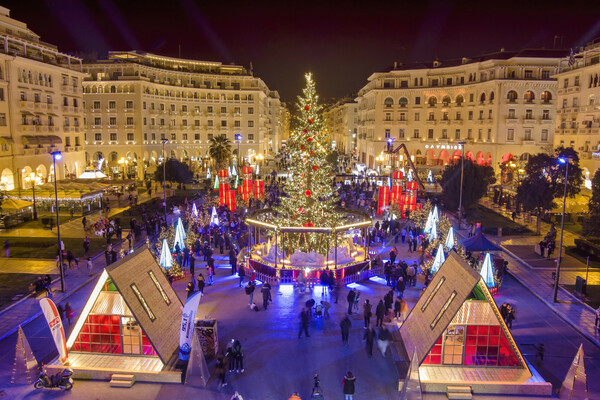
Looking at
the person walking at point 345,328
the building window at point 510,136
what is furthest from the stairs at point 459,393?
the building window at point 510,136

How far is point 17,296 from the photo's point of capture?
21266mm

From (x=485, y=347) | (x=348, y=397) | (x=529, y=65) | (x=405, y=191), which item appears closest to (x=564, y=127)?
(x=529, y=65)

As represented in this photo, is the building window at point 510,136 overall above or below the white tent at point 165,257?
above

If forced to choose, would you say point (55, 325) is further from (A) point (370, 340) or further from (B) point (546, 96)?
(B) point (546, 96)

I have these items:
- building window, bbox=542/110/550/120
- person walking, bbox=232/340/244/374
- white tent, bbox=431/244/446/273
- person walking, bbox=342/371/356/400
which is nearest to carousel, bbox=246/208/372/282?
white tent, bbox=431/244/446/273

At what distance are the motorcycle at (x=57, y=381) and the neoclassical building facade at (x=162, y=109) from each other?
4821cm

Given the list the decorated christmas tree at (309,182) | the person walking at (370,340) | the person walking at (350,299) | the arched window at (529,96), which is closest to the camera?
the person walking at (370,340)

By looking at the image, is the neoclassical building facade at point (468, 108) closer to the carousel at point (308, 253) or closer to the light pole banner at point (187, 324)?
the carousel at point (308, 253)

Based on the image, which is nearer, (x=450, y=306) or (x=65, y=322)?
(x=450, y=306)

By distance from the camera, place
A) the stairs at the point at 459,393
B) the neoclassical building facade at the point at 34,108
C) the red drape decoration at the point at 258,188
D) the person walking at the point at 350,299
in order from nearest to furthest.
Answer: the stairs at the point at 459,393 < the person walking at the point at 350,299 < the red drape decoration at the point at 258,188 < the neoclassical building facade at the point at 34,108

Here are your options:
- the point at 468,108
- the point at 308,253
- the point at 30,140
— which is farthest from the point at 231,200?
the point at 468,108

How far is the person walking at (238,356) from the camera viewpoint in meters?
14.8

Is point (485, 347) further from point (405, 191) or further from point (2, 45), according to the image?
point (2, 45)

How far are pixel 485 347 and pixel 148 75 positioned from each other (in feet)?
219
